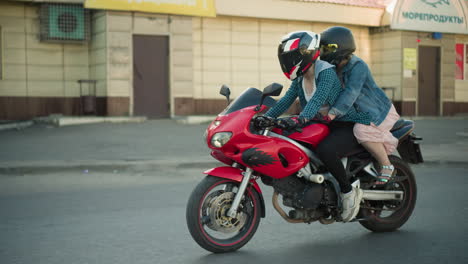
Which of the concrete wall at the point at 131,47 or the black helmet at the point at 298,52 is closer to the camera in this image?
the black helmet at the point at 298,52

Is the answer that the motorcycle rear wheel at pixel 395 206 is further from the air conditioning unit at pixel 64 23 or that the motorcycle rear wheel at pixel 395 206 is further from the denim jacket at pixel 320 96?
the air conditioning unit at pixel 64 23

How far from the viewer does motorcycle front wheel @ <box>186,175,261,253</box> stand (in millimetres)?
4586

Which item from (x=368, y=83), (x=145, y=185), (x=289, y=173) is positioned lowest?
(x=145, y=185)

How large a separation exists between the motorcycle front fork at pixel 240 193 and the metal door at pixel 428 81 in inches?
829

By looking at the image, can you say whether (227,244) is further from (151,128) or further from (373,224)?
(151,128)

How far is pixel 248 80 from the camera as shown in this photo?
71.3 ft

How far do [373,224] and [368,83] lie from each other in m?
1.28

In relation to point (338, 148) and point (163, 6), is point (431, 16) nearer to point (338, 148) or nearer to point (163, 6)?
point (163, 6)

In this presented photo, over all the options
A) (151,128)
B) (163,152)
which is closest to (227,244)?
(163,152)

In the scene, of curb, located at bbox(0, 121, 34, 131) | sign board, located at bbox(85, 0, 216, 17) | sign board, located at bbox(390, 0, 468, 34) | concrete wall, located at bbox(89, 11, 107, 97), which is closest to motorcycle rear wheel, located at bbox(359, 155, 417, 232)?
curb, located at bbox(0, 121, 34, 131)

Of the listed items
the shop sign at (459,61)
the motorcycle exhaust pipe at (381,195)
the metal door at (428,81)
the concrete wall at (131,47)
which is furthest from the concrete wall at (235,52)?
the motorcycle exhaust pipe at (381,195)

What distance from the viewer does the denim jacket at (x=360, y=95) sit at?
16.3 ft

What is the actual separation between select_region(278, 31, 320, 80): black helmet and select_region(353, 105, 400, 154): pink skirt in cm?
77

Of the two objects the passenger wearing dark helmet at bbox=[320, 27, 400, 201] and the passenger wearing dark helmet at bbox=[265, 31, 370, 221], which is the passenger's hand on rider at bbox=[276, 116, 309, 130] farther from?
the passenger wearing dark helmet at bbox=[320, 27, 400, 201]
